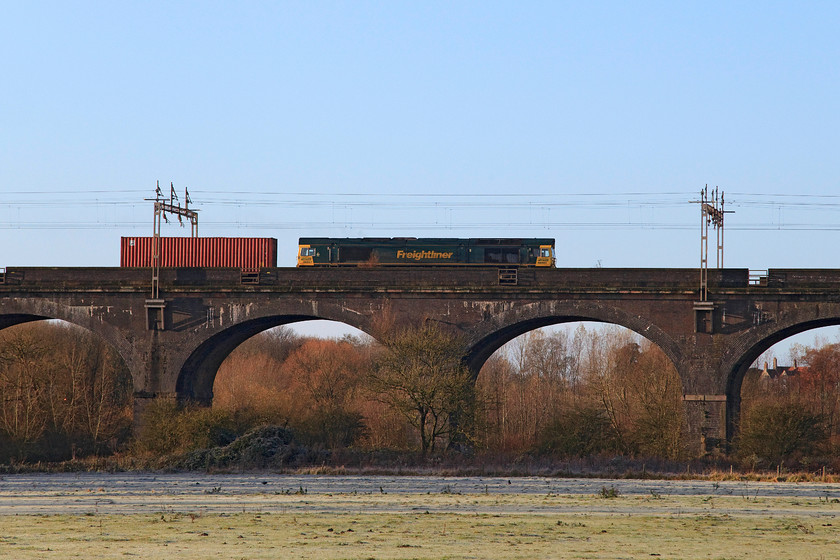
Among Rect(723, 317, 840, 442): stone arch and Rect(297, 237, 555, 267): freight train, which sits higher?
Rect(297, 237, 555, 267): freight train

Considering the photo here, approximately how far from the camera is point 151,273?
3834cm

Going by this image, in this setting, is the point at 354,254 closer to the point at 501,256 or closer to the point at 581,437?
the point at 501,256

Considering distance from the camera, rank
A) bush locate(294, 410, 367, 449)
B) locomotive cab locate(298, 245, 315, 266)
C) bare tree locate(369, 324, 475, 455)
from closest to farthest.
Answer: bare tree locate(369, 324, 475, 455) → bush locate(294, 410, 367, 449) → locomotive cab locate(298, 245, 315, 266)

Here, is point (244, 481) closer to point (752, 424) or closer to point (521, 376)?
point (752, 424)

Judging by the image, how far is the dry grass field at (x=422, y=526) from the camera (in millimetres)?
15383

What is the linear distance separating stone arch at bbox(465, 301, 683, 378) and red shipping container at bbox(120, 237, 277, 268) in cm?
950

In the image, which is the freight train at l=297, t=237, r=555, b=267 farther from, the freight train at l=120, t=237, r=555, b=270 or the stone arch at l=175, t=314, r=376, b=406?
the stone arch at l=175, t=314, r=376, b=406

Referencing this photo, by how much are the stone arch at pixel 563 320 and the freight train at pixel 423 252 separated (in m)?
5.76

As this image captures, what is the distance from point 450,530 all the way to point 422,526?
Answer: 727mm

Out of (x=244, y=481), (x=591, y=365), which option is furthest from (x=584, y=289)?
(x=591, y=365)

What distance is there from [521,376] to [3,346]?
4342 centimetres

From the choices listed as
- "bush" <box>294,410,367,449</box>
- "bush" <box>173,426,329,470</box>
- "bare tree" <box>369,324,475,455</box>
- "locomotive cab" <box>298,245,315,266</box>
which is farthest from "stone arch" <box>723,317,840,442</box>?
"locomotive cab" <box>298,245,315,266</box>

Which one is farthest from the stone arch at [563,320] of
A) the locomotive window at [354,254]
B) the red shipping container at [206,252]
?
the red shipping container at [206,252]

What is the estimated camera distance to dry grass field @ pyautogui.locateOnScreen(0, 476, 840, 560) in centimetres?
1538
